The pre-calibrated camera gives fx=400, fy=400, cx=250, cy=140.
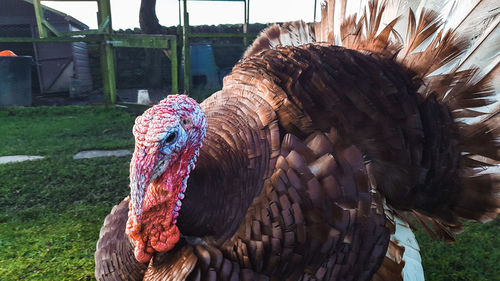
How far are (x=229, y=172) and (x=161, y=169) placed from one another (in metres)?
0.26

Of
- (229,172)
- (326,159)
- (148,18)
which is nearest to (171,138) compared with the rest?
(229,172)

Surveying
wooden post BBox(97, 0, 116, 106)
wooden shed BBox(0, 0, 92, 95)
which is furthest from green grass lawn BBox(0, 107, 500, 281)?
wooden shed BBox(0, 0, 92, 95)

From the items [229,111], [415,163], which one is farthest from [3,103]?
[415,163]

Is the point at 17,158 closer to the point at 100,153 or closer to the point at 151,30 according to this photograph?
the point at 100,153

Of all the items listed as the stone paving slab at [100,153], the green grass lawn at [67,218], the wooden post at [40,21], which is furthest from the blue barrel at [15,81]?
the stone paving slab at [100,153]

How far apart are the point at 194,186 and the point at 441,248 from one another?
194 cm

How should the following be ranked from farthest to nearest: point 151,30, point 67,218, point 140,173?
point 151,30, point 67,218, point 140,173

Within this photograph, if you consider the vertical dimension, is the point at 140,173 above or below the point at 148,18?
below

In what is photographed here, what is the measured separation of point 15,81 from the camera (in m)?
7.96

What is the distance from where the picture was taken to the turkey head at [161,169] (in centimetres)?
144

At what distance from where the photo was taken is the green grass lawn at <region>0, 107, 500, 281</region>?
2.43 m

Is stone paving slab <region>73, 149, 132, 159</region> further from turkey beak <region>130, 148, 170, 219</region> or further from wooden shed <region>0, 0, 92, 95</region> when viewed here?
wooden shed <region>0, 0, 92, 95</region>

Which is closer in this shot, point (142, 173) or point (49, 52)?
point (142, 173)

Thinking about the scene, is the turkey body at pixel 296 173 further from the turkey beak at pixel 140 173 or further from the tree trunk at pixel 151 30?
the tree trunk at pixel 151 30
